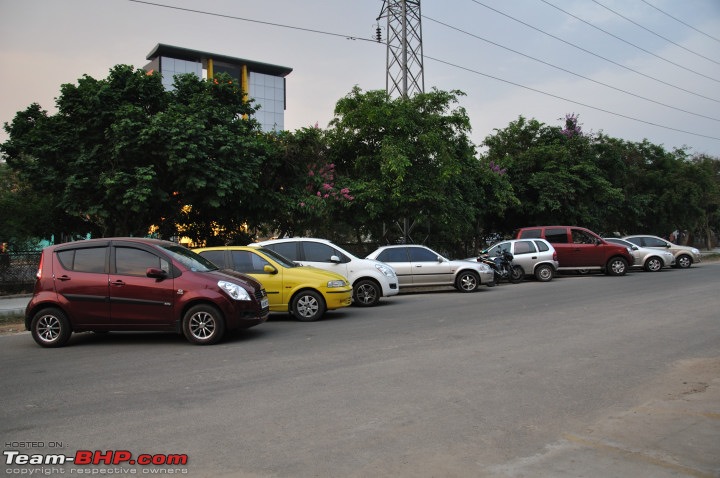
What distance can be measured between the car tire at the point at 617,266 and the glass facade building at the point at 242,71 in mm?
64695

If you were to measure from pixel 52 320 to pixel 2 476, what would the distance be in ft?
18.1

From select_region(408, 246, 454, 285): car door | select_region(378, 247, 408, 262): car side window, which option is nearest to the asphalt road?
select_region(378, 247, 408, 262): car side window

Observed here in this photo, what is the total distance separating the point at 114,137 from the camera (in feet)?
51.9

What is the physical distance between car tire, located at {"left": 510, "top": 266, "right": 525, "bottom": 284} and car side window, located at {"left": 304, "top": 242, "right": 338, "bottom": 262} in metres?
9.70

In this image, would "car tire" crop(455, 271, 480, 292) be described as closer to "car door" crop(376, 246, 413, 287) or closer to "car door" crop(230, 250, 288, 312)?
"car door" crop(376, 246, 413, 287)

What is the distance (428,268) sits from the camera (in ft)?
55.0

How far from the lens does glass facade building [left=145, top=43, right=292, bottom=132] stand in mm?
78688

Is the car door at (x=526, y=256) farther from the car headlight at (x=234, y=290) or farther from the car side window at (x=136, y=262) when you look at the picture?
the car side window at (x=136, y=262)

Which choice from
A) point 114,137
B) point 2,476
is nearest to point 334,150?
point 114,137

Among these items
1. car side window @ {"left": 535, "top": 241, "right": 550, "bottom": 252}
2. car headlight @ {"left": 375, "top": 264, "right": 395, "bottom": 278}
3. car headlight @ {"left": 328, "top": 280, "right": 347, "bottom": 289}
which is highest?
car side window @ {"left": 535, "top": 241, "right": 550, "bottom": 252}

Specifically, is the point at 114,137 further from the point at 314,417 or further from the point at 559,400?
the point at 559,400

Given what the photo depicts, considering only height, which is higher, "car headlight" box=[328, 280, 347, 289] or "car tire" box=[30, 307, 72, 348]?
"car headlight" box=[328, 280, 347, 289]

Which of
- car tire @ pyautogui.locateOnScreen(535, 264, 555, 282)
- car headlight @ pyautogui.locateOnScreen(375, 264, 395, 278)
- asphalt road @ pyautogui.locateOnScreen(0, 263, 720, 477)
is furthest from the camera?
car tire @ pyautogui.locateOnScreen(535, 264, 555, 282)

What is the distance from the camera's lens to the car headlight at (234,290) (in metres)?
8.55
